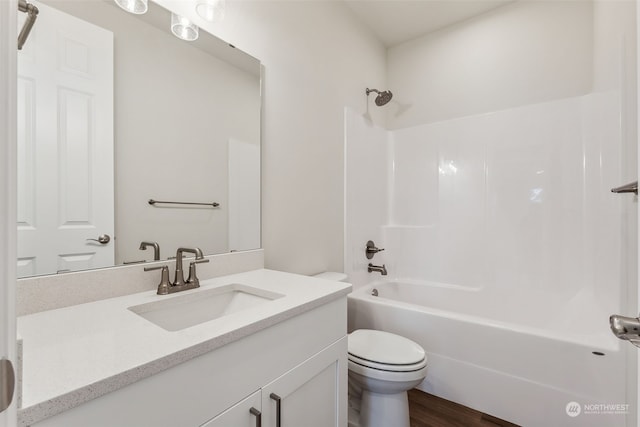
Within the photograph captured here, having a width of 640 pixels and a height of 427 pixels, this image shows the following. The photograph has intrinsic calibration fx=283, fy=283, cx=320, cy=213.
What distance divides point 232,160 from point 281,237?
1.68 feet

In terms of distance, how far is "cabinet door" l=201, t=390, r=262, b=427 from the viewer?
0.69 meters

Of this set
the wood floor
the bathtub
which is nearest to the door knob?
the bathtub

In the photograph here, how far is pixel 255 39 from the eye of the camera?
1.48 metres

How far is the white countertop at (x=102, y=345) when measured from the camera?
464 mm

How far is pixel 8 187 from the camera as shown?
292mm

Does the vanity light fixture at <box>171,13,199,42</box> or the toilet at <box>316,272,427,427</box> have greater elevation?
the vanity light fixture at <box>171,13,199,42</box>

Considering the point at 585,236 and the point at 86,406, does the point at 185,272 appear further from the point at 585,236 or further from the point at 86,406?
the point at 585,236

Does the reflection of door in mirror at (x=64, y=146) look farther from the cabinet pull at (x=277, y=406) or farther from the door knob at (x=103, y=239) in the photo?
the cabinet pull at (x=277, y=406)

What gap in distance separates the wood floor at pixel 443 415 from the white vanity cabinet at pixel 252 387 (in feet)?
2.33

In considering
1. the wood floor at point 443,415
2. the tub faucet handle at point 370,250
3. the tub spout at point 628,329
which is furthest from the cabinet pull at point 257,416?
the tub faucet handle at point 370,250

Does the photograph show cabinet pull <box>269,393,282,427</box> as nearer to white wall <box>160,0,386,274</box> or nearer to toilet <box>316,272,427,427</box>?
toilet <box>316,272,427,427</box>

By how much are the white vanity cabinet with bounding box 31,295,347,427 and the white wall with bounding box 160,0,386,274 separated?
669 mm

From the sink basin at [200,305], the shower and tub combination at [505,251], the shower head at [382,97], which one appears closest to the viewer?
the sink basin at [200,305]

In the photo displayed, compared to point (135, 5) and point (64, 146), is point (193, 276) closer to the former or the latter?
point (64, 146)
